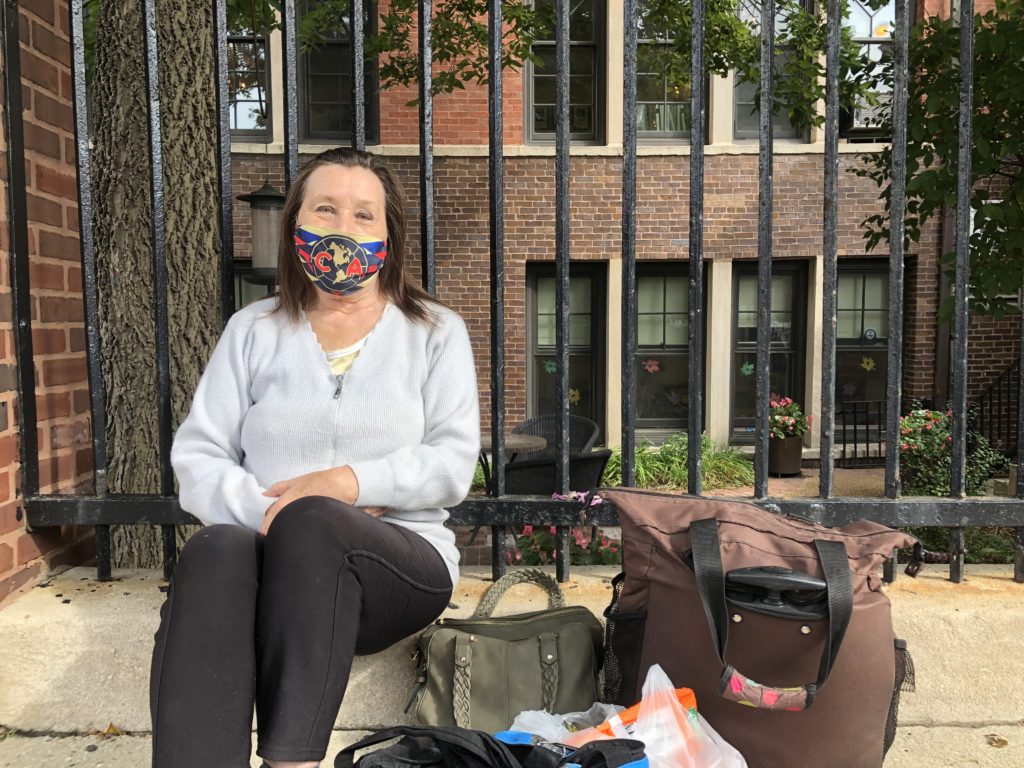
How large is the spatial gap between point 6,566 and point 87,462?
18.7 inches

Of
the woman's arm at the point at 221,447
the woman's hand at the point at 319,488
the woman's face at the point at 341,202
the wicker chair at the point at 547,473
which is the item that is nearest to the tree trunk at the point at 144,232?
the woman's arm at the point at 221,447

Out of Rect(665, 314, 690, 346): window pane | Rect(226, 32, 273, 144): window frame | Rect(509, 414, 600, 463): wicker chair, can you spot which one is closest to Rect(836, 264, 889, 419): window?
Rect(665, 314, 690, 346): window pane

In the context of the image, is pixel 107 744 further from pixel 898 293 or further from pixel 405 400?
pixel 898 293

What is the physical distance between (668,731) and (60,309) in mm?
2075

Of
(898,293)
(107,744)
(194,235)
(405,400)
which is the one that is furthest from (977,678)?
(194,235)

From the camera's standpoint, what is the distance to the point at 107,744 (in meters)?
2.13

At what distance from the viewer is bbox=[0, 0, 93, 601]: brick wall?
2270 millimetres

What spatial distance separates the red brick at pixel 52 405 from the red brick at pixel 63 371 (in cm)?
4

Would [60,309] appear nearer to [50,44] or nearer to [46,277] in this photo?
[46,277]

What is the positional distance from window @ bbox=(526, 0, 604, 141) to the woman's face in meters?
8.27

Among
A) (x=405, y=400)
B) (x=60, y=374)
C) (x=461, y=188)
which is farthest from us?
(x=461, y=188)

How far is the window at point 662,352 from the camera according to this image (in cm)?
1038

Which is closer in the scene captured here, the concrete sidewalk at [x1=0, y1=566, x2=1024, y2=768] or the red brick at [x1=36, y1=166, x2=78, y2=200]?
the concrete sidewalk at [x1=0, y1=566, x2=1024, y2=768]

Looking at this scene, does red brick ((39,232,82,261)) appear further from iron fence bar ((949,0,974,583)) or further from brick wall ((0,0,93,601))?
iron fence bar ((949,0,974,583))
